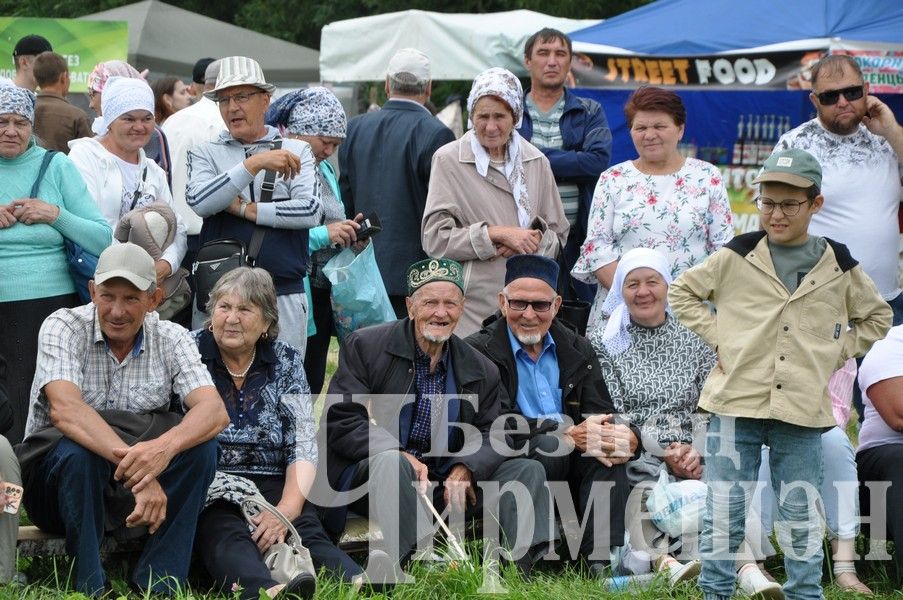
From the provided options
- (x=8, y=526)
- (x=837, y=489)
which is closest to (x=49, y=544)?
(x=8, y=526)

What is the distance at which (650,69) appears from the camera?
996cm

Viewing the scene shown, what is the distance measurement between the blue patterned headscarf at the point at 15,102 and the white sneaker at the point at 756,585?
11.3 feet

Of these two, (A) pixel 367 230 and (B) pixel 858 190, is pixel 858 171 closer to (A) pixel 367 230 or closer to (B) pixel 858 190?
(B) pixel 858 190

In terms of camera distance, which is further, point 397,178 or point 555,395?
point 397,178

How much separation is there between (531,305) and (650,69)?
507 centimetres

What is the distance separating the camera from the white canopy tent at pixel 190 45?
1672 centimetres

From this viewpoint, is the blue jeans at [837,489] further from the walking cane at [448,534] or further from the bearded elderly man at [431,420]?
the walking cane at [448,534]

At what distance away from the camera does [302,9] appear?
24578 mm

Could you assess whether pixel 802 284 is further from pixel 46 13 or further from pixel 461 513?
pixel 46 13

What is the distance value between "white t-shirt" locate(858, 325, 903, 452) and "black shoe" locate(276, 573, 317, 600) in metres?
2.48

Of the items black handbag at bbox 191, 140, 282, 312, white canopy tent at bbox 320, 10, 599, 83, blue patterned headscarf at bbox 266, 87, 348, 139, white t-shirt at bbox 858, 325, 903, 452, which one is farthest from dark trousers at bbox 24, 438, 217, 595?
white canopy tent at bbox 320, 10, 599, 83

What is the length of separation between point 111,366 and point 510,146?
7.85 ft

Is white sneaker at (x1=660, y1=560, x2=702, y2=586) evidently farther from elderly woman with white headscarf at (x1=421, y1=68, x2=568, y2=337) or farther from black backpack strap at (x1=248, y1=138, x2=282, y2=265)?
black backpack strap at (x1=248, y1=138, x2=282, y2=265)

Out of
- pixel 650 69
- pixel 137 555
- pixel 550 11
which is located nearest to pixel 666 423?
pixel 137 555
